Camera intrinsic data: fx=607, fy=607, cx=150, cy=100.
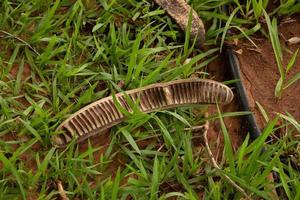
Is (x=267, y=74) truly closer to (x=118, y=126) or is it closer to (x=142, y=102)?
(x=142, y=102)

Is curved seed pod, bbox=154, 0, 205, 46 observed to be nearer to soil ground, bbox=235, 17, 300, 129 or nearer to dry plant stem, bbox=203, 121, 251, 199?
soil ground, bbox=235, 17, 300, 129

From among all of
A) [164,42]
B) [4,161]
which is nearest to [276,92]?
[164,42]

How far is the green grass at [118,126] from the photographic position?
244 centimetres

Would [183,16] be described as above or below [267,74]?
above

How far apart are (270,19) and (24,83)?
128 cm

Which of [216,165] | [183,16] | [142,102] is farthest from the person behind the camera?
[183,16]

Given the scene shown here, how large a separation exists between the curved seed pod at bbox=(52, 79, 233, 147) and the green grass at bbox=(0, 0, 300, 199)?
0.14ft

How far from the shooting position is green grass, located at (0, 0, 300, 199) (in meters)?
2.44

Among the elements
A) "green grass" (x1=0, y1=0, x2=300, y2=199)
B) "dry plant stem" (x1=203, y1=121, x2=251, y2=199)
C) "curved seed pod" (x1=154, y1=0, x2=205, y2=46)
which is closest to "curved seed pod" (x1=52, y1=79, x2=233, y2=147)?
"green grass" (x1=0, y1=0, x2=300, y2=199)

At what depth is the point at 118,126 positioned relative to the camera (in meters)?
2.61

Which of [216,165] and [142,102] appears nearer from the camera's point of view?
[216,165]

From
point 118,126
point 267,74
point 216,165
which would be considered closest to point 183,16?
point 267,74

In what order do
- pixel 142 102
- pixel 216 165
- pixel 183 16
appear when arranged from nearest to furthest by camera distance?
pixel 216 165 → pixel 142 102 → pixel 183 16

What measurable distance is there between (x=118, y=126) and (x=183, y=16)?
67 centimetres
